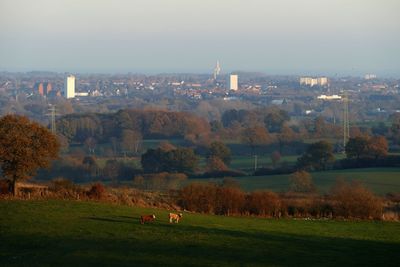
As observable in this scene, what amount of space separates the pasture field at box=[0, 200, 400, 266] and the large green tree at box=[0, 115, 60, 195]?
447cm

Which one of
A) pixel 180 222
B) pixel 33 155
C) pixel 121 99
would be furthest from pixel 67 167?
pixel 121 99

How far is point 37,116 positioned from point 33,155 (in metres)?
62.5

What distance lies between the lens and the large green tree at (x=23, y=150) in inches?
973

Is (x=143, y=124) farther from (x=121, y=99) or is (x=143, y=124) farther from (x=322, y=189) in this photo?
(x=121, y=99)

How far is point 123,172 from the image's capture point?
4894 centimetres

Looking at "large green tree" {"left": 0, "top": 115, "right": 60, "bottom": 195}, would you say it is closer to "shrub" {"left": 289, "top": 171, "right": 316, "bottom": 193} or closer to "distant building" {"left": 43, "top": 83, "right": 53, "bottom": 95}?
"shrub" {"left": 289, "top": 171, "right": 316, "bottom": 193}

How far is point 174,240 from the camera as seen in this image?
1562 cm

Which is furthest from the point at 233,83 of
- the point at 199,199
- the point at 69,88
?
the point at 199,199

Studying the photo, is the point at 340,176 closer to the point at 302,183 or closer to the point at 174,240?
the point at 302,183

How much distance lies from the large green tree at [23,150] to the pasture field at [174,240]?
176 inches

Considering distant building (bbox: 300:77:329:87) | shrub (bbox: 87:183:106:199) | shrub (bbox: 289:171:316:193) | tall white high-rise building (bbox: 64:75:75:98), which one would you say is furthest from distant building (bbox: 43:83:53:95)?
shrub (bbox: 87:183:106:199)

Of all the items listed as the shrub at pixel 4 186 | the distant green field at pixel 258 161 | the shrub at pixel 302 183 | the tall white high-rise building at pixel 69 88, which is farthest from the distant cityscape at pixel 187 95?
the shrub at pixel 4 186

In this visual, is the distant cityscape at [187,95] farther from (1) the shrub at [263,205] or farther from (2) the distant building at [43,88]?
(1) the shrub at [263,205]

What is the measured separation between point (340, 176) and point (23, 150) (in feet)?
72.0
